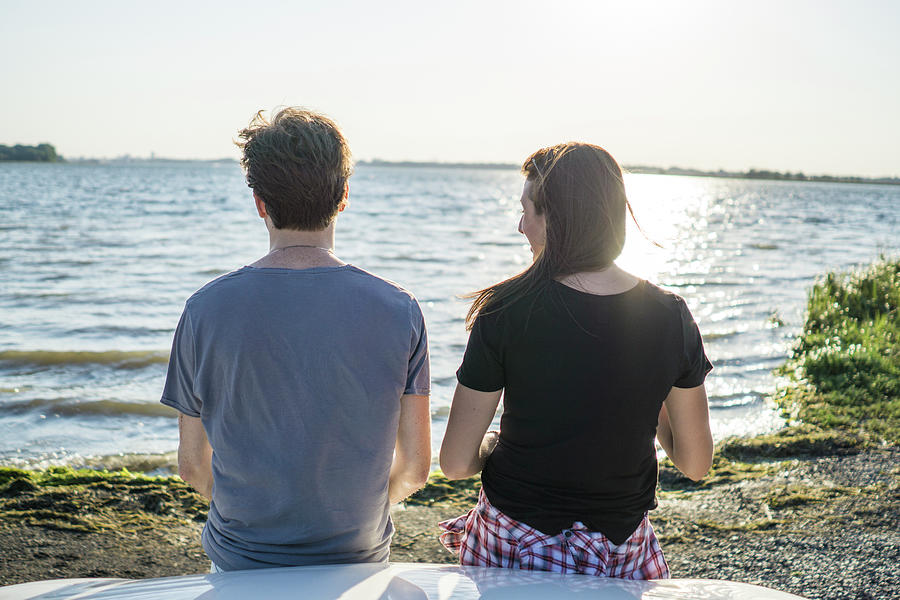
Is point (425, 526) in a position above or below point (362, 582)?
below

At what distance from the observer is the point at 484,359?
85.1 inches

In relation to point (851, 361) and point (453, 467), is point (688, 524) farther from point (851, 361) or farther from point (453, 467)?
point (851, 361)

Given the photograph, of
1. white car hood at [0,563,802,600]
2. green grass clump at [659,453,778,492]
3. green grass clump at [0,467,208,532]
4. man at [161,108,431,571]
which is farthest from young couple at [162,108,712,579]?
green grass clump at [659,453,778,492]

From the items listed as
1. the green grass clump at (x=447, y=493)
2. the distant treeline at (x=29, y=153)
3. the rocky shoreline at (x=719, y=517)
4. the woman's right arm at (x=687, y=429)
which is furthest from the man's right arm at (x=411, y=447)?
the distant treeline at (x=29, y=153)

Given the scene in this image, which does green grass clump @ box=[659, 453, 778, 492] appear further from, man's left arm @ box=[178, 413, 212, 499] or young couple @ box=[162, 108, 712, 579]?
man's left arm @ box=[178, 413, 212, 499]

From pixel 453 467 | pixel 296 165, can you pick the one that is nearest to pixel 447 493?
pixel 453 467

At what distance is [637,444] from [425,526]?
2.29 m

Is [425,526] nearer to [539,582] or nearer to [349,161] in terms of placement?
[539,582]

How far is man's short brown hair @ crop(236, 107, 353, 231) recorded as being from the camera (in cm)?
206

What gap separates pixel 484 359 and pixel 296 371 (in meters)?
0.55

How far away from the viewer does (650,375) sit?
2.15m

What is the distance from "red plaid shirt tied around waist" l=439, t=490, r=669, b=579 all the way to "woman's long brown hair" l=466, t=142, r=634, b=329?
0.71 meters

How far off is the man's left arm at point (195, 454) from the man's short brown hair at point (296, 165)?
68 cm

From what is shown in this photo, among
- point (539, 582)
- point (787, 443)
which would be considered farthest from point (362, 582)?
point (787, 443)
